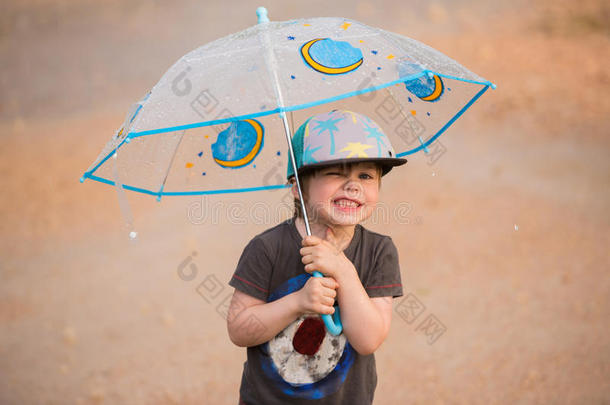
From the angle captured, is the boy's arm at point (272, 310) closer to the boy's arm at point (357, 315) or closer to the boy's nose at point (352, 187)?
the boy's arm at point (357, 315)

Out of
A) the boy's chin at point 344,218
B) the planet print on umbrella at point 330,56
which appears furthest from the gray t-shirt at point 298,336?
the planet print on umbrella at point 330,56

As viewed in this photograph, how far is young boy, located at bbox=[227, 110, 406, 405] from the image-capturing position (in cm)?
182

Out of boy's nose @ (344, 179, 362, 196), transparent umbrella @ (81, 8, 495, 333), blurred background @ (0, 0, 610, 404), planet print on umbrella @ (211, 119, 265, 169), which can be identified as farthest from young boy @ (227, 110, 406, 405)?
blurred background @ (0, 0, 610, 404)

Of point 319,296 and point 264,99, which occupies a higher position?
point 264,99

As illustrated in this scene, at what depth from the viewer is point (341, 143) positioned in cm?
183

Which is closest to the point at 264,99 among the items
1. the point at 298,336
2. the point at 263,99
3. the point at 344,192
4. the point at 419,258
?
the point at 263,99

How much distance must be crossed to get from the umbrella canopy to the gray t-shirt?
17.1 inches

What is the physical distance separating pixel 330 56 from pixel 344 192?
44 centimetres

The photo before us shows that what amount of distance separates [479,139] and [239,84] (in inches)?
255

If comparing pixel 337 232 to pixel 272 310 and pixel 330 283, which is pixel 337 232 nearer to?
pixel 330 283

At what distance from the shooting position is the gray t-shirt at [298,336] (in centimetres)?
196

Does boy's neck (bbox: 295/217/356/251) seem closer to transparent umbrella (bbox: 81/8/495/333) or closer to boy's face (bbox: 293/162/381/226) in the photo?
boy's face (bbox: 293/162/381/226)

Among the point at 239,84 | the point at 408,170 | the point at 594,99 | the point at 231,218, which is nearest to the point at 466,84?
the point at 239,84

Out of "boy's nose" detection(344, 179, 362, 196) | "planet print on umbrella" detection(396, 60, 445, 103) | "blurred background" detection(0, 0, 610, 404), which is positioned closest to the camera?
"boy's nose" detection(344, 179, 362, 196)
